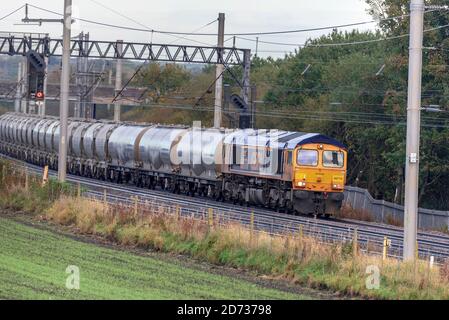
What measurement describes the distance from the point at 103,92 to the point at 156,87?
6.63 meters

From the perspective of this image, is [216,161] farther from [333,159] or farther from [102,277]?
[102,277]

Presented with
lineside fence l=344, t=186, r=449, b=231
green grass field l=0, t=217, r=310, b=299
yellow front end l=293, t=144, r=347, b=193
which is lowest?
green grass field l=0, t=217, r=310, b=299

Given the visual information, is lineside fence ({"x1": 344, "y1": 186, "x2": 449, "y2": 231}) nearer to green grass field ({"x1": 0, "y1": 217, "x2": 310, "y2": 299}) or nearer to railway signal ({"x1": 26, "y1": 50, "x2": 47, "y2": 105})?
railway signal ({"x1": 26, "y1": 50, "x2": 47, "y2": 105})

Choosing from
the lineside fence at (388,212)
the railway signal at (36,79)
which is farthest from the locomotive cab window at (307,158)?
the railway signal at (36,79)

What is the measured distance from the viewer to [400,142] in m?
55.0

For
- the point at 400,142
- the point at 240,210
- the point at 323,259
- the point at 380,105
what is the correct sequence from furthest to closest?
the point at 380,105
the point at 400,142
the point at 240,210
the point at 323,259

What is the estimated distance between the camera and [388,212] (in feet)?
160

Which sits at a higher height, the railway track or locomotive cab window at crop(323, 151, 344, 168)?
locomotive cab window at crop(323, 151, 344, 168)

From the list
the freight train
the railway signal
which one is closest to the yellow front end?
the freight train

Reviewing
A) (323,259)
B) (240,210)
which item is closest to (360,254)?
(323,259)

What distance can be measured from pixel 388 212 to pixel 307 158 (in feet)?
25.0

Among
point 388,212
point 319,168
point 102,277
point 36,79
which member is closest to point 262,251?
point 102,277

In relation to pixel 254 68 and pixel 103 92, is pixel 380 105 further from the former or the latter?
pixel 103 92

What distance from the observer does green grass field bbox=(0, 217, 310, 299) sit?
1830 centimetres
